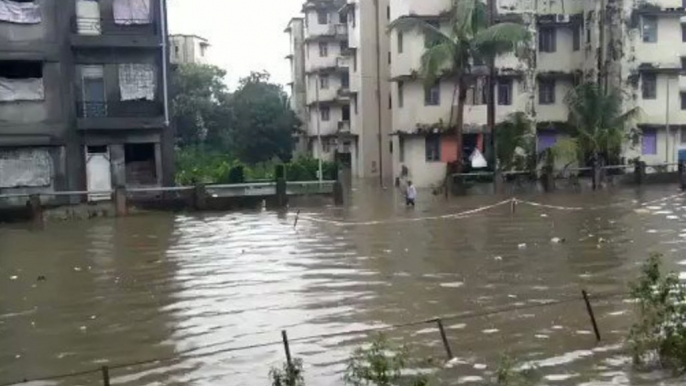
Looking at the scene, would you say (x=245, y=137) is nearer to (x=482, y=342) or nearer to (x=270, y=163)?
(x=270, y=163)

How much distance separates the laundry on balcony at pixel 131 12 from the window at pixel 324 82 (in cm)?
3624

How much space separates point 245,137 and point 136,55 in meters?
26.4

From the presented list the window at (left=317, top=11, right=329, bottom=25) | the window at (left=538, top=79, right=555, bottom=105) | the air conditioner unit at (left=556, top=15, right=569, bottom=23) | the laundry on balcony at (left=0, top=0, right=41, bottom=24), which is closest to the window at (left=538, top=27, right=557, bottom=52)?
the air conditioner unit at (left=556, top=15, right=569, bottom=23)

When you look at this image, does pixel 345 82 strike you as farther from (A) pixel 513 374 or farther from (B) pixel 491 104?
(A) pixel 513 374

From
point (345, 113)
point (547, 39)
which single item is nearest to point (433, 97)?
point (547, 39)

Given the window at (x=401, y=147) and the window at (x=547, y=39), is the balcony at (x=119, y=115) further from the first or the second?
the window at (x=547, y=39)

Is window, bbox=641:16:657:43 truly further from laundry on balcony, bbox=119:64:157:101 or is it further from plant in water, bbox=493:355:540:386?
plant in water, bbox=493:355:540:386

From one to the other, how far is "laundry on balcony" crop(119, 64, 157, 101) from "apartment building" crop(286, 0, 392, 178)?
22938 mm

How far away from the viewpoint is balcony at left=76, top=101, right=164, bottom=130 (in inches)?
1346

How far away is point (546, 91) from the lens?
157ft

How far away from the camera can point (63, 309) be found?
14.7m

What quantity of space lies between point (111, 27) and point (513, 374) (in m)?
29.9

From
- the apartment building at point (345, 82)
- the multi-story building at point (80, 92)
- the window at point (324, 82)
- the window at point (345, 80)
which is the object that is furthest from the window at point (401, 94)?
the window at point (324, 82)

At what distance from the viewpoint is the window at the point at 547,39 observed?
155ft
